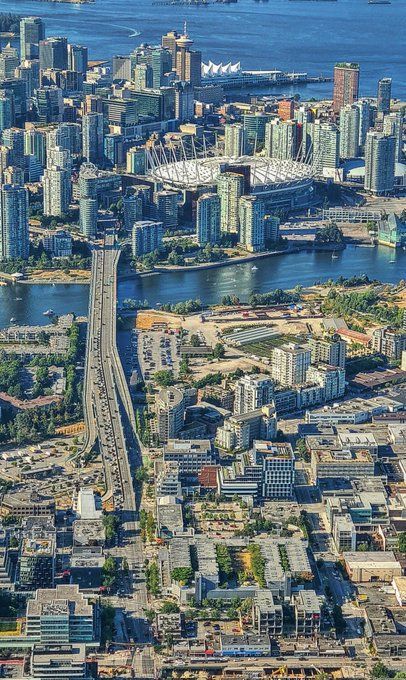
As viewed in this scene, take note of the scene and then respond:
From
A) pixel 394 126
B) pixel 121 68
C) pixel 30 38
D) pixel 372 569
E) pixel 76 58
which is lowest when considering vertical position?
pixel 372 569

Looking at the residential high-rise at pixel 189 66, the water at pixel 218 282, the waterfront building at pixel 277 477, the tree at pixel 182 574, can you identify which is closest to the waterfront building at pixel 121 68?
the residential high-rise at pixel 189 66

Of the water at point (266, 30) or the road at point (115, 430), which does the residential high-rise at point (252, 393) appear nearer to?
the road at point (115, 430)

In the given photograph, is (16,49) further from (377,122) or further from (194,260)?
(194,260)

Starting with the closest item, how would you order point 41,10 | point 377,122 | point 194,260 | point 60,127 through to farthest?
point 194,260 < point 60,127 < point 377,122 < point 41,10

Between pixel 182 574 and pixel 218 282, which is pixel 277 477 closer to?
pixel 182 574

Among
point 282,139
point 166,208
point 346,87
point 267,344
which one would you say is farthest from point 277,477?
point 346,87

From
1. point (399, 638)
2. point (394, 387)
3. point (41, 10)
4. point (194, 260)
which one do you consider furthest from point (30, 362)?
point (41, 10)
